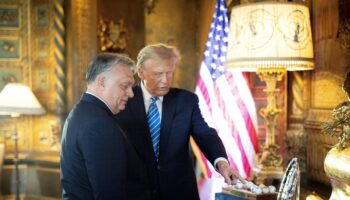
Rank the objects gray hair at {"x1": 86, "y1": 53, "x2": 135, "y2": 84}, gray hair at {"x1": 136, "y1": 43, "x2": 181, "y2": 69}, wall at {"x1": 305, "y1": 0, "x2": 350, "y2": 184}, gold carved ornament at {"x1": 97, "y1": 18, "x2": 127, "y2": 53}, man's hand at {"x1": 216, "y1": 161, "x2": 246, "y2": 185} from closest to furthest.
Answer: gray hair at {"x1": 86, "y1": 53, "x2": 135, "y2": 84} < man's hand at {"x1": 216, "y1": 161, "x2": 246, "y2": 185} < gray hair at {"x1": 136, "y1": 43, "x2": 181, "y2": 69} < wall at {"x1": 305, "y1": 0, "x2": 350, "y2": 184} < gold carved ornament at {"x1": 97, "y1": 18, "x2": 127, "y2": 53}

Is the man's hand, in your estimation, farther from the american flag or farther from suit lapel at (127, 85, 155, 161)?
the american flag

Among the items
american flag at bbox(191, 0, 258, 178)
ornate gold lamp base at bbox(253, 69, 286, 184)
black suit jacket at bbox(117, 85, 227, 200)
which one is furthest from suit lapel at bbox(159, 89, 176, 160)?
american flag at bbox(191, 0, 258, 178)

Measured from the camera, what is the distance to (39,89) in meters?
6.21

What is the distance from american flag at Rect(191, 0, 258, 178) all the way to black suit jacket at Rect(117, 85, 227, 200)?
1201 millimetres

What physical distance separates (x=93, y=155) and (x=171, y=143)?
78 centimetres

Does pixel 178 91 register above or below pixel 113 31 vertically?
below

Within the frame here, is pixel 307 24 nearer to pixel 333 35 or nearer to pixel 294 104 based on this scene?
pixel 333 35

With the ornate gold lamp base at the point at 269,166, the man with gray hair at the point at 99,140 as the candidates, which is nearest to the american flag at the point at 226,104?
the ornate gold lamp base at the point at 269,166

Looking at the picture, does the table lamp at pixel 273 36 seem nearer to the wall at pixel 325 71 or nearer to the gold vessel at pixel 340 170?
the wall at pixel 325 71

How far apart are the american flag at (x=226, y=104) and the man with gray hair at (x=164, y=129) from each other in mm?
1202

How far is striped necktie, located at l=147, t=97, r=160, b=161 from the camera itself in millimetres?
2273

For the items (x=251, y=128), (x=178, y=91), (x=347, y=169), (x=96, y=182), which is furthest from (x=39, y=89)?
(x=347, y=169)

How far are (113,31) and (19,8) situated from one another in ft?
4.41

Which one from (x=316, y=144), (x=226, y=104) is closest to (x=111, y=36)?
(x=226, y=104)
